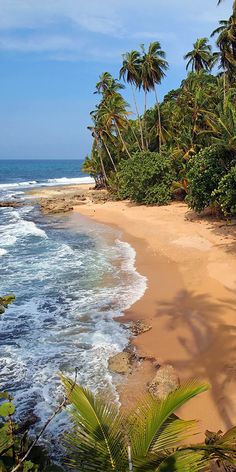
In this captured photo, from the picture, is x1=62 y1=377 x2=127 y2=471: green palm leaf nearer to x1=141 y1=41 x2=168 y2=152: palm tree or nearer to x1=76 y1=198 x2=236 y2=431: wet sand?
x1=76 y1=198 x2=236 y2=431: wet sand

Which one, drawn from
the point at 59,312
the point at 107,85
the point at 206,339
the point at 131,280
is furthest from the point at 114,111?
the point at 206,339

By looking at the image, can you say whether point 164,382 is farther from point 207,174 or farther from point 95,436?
point 207,174

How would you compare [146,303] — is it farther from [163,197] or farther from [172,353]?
[163,197]

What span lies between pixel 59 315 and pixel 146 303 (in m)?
2.72

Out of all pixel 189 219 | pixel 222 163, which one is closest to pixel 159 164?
pixel 189 219

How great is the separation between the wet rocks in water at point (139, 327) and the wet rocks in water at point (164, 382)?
199cm

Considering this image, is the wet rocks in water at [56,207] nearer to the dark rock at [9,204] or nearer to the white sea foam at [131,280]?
the dark rock at [9,204]

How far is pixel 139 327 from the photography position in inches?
403

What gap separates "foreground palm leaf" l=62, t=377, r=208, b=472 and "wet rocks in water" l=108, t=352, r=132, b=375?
5.27m

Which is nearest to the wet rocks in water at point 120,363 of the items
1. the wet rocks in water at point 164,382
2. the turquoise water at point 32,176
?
the wet rocks in water at point 164,382

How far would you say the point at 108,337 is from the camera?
9969 mm

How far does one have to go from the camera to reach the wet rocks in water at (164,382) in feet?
23.5

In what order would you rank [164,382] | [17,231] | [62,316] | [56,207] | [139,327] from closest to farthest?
[164,382] < [139,327] < [62,316] < [17,231] < [56,207]

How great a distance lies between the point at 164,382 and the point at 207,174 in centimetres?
1557
